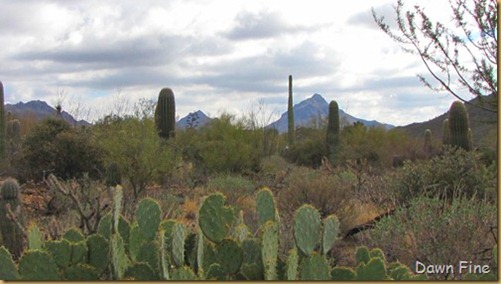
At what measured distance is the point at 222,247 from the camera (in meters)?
4.64

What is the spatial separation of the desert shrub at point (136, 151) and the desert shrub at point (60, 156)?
14.2 inches

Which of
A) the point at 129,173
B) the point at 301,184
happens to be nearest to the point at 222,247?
the point at 301,184

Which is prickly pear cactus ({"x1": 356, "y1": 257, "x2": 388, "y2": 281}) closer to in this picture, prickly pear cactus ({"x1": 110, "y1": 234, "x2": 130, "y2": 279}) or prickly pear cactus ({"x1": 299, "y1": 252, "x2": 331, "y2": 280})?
prickly pear cactus ({"x1": 299, "y1": 252, "x2": 331, "y2": 280})

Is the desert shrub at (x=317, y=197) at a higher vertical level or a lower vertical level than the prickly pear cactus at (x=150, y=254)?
higher

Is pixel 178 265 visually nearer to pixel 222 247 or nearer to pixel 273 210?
pixel 222 247

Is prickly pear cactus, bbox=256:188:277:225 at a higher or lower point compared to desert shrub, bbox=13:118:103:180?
lower

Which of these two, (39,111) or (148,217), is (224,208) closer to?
(148,217)

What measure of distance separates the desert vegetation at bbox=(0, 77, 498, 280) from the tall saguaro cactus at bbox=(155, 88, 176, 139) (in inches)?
1.7

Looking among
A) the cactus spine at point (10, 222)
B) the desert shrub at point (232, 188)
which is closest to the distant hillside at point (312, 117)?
the desert shrub at point (232, 188)

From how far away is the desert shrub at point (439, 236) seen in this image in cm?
703

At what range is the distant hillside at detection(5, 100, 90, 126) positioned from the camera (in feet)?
71.9

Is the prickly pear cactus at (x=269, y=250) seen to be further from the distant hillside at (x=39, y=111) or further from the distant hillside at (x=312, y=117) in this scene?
the distant hillside at (x=312, y=117)

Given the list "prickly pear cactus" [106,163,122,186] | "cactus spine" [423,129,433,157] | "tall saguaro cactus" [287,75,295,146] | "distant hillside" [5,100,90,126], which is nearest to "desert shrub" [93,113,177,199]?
"prickly pear cactus" [106,163,122,186]

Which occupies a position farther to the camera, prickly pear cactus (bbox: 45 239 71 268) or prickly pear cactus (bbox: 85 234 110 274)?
prickly pear cactus (bbox: 85 234 110 274)
